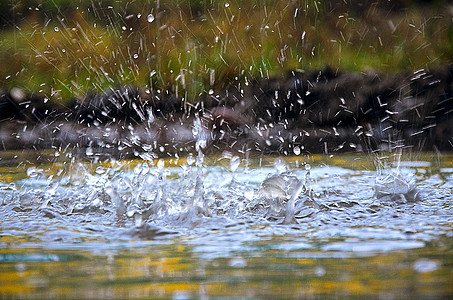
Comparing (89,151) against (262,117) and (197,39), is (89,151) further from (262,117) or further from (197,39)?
(197,39)

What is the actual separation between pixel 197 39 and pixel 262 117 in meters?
1.52

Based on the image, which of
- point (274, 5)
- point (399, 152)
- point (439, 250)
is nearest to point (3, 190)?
point (439, 250)

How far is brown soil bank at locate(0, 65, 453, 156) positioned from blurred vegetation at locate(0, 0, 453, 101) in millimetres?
362

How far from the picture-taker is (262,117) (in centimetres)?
561

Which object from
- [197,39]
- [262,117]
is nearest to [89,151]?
[262,117]

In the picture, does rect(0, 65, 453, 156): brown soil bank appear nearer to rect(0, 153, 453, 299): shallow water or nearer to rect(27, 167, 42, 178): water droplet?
rect(27, 167, 42, 178): water droplet

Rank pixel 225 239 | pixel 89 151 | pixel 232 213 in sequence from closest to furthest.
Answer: pixel 225 239 → pixel 232 213 → pixel 89 151

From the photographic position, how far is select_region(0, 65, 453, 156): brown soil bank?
16.5 feet

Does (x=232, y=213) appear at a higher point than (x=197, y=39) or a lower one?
lower

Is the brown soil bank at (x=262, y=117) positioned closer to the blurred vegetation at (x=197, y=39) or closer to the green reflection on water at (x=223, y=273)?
the blurred vegetation at (x=197, y=39)

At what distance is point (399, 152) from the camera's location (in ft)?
16.2

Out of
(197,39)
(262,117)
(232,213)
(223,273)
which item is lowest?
(223,273)

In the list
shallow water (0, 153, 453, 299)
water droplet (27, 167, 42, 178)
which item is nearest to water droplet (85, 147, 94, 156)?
water droplet (27, 167, 42, 178)

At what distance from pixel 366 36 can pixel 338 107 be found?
166 cm
